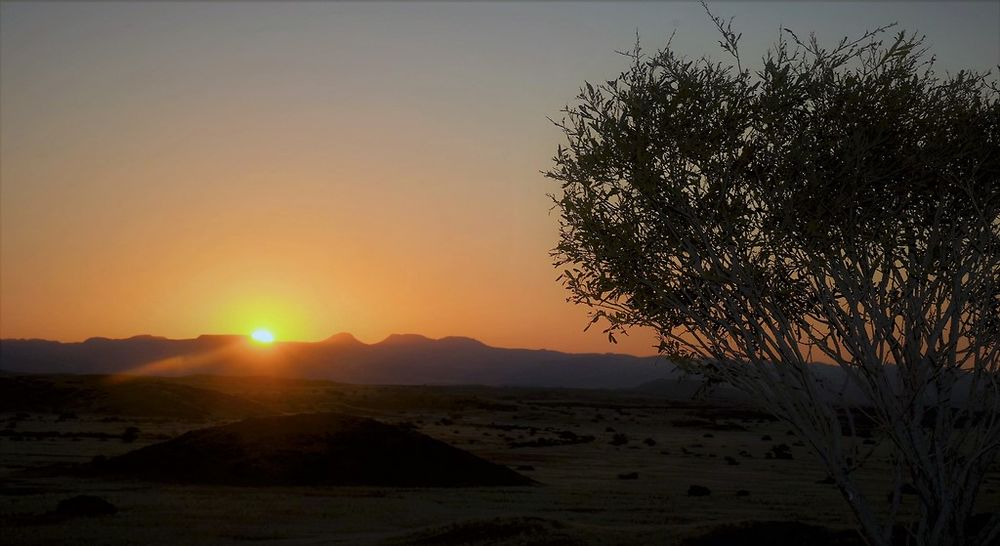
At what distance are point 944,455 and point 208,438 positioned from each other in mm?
32476

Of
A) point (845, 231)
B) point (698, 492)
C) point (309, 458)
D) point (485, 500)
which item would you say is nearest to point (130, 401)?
point (309, 458)

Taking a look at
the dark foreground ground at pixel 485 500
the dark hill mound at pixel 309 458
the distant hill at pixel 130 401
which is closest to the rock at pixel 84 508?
the dark foreground ground at pixel 485 500

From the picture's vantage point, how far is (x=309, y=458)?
37.2m

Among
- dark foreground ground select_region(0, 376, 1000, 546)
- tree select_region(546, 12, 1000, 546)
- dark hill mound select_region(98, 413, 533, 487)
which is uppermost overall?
tree select_region(546, 12, 1000, 546)

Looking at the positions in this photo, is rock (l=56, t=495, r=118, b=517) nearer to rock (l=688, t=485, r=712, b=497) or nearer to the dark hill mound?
the dark hill mound

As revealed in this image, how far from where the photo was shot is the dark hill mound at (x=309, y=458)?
36.1 meters

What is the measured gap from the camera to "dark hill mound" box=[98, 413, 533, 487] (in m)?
36.1

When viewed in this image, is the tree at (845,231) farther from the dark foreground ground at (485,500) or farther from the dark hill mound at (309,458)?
the dark hill mound at (309,458)

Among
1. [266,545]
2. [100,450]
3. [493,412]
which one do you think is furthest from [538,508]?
[493,412]

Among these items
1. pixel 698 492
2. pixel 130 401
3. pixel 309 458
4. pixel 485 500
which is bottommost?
pixel 485 500

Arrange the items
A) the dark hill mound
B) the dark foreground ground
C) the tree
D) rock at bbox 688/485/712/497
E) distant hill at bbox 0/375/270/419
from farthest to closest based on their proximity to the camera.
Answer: distant hill at bbox 0/375/270/419 → the dark hill mound → rock at bbox 688/485/712/497 → the dark foreground ground → the tree

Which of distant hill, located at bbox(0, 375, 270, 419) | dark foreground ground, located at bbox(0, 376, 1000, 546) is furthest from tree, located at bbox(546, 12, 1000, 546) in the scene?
distant hill, located at bbox(0, 375, 270, 419)

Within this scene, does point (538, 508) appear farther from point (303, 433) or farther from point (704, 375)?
point (704, 375)

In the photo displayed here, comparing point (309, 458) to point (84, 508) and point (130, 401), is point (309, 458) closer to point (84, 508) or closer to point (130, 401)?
point (84, 508)
